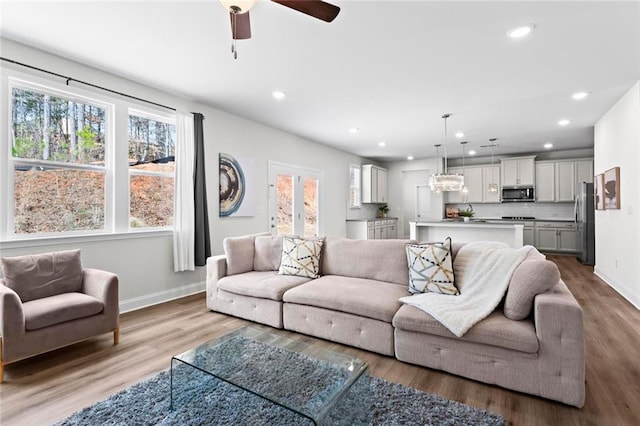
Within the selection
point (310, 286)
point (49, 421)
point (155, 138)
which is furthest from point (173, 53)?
point (49, 421)

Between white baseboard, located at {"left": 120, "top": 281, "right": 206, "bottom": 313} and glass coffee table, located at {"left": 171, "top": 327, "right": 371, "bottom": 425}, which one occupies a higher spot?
glass coffee table, located at {"left": 171, "top": 327, "right": 371, "bottom": 425}

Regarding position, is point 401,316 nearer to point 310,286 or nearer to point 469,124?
point 310,286

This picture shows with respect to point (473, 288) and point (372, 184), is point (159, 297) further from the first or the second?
point (372, 184)

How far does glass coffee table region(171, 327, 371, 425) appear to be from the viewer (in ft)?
4.93

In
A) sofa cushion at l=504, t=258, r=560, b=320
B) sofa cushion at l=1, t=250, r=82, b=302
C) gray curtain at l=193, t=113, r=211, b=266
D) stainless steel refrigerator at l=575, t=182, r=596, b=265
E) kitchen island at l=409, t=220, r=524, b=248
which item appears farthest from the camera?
stainless steel refrigerator at l=575, t=182, r=596, b=265

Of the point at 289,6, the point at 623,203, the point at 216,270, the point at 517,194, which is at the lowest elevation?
the point at 216,270

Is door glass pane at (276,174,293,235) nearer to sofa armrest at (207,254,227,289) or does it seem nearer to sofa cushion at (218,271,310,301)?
sofa armrest at (207,254,227,289)

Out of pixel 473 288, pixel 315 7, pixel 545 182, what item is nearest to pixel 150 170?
pixel 315 7

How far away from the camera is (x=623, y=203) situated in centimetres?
Answer: 418

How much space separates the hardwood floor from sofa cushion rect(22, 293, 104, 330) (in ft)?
1.12

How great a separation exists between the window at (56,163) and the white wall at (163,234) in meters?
0.19

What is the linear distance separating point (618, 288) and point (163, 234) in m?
6.07

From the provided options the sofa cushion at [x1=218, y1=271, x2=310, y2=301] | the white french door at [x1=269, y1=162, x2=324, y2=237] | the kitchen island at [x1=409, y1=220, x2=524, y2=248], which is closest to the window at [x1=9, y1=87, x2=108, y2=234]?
the sofa cushion at [x1=218, y1=271, x2=310, y2=301]

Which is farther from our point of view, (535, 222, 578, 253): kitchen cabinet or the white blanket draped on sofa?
(535, 222, 578, 253): kitchen cabinet
